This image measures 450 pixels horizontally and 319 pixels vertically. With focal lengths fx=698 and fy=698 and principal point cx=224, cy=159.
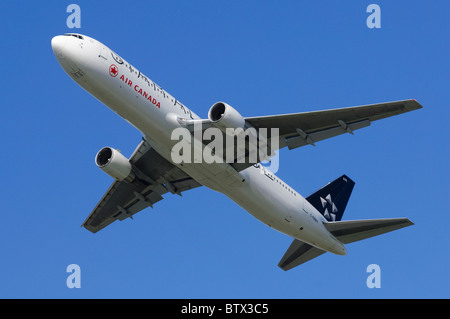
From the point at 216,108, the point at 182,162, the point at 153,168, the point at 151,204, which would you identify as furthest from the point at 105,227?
the point at 216,108

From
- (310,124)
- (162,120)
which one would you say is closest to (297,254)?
(310,124)

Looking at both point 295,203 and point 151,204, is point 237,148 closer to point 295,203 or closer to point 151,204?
point 295,203

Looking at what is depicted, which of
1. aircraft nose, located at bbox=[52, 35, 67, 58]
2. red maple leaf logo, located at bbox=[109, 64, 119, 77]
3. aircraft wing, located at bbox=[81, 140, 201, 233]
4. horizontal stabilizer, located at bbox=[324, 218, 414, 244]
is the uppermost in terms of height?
aircraft nose, located at bbox=[52, 35, 67, 58]

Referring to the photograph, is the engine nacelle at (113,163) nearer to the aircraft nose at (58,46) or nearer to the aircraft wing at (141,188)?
the aircraft wing at (141,188)

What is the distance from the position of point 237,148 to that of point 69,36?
932 cm

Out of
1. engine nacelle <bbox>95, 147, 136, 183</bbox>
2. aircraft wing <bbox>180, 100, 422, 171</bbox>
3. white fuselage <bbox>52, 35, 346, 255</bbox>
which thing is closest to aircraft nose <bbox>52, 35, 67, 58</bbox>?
white fuselage <bbox>52, 35, 346, 255</bbox>

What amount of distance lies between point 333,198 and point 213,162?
11065 millimetres

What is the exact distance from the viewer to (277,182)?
119 feet

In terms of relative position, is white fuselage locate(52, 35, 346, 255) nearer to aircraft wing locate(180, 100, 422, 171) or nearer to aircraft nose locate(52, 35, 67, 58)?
aircraft nose locate(52, 35, 67, 58)

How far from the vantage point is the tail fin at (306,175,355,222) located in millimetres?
40531

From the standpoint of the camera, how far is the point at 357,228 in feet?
126

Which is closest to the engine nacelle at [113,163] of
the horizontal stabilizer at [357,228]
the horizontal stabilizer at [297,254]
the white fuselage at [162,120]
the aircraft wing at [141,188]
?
the aircraft wing at [141,188]

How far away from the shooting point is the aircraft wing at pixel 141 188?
3703cm

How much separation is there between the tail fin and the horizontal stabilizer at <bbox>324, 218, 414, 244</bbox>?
165cm
